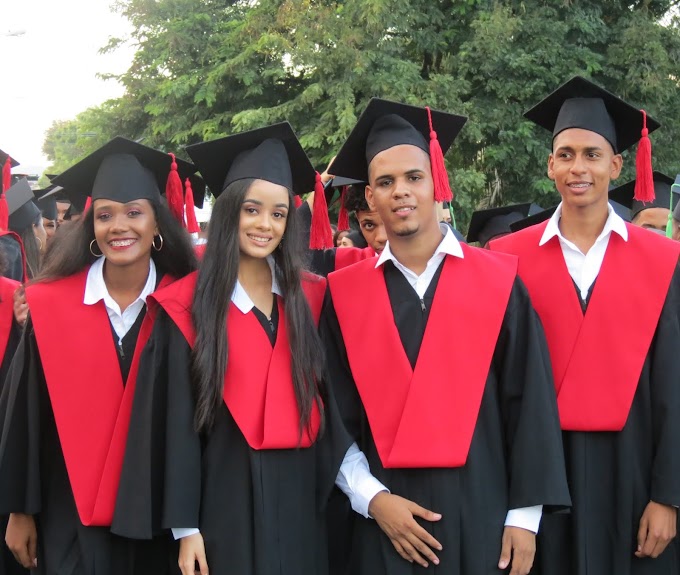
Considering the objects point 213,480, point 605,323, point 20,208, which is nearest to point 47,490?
point 213,480

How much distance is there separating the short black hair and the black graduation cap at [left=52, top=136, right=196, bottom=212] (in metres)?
1.42

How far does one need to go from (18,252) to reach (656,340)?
3.32 meters

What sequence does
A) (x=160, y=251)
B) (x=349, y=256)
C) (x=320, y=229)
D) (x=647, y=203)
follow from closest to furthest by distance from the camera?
(x=160, y=251)
(x=320, y=229)
(x=349, y=256)
(x=647, y=203)

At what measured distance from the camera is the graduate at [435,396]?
8.46 feet

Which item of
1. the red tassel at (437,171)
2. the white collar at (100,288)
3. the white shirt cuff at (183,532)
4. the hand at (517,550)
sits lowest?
the hand at (517,550)

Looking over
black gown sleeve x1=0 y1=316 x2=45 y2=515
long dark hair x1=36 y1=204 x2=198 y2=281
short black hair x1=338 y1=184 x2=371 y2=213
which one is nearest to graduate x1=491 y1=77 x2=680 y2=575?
long dark hair x1=36 y1=204 x2=198 y2=281

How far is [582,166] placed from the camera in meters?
3.05

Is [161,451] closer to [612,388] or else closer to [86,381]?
[86,381]

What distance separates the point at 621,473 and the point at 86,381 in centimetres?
192

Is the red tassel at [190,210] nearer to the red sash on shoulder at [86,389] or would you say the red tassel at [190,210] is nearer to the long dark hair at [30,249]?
the red sash on shoulder at [86,389]

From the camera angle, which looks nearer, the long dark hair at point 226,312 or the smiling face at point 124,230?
the long dark hair at point 226,312

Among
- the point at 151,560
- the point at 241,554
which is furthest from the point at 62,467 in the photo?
the point at 241,554

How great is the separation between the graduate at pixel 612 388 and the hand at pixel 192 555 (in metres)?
1.20

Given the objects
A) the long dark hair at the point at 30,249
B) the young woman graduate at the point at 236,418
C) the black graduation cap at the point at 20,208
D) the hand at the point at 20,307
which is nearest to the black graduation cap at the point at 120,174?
the young woman graduate at the point at 236,418
